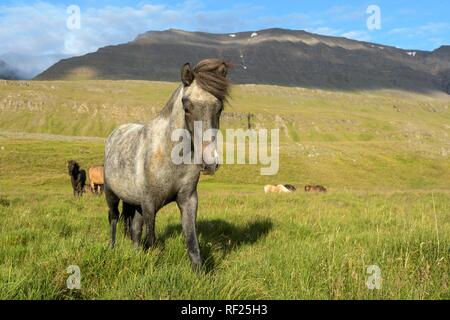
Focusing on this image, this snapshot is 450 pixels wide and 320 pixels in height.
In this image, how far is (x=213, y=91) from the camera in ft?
19.9

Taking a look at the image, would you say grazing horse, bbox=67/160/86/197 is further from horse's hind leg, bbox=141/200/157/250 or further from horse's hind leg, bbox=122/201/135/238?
horse's hind leg, bbox=141/200/157/250

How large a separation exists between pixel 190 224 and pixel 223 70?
7.95 feet

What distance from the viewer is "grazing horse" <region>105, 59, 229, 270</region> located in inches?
239

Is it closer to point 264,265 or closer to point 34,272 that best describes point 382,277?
point 264,265

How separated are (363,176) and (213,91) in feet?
232

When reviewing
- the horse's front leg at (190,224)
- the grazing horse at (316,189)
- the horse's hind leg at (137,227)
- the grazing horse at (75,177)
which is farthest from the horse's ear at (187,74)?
the grazing horse at (316,189)

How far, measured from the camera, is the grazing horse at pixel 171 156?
606 centimetres

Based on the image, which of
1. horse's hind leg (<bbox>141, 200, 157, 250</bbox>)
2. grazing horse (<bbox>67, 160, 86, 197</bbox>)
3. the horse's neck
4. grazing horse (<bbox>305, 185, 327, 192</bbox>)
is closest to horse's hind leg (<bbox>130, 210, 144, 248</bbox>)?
horse's hind leg (<bbox>141, 200, 157, 250</bbox>)

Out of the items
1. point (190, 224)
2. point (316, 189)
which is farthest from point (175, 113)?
point (316, 189)

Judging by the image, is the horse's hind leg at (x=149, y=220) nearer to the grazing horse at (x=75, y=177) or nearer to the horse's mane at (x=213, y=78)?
the horse's mane at (x=213, y=78)

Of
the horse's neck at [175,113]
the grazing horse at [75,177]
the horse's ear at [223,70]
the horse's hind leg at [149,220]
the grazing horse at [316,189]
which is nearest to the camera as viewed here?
the horse's ear at [223,70]
